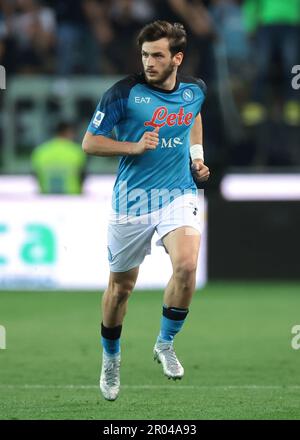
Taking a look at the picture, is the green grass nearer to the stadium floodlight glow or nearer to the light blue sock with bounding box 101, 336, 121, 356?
the light blue sock with bounding box 101, 336, 121, 356

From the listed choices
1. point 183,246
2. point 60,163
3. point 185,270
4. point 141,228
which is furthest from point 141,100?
point 60,163

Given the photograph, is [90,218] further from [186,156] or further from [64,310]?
[186,156]

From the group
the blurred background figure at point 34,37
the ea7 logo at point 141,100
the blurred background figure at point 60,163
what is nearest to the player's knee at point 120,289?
the ea7 logo at point 141,100

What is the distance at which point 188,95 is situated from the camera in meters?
7.88

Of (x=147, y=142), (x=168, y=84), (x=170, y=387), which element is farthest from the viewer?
(x=170, y=387)

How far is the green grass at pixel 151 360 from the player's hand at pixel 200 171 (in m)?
1.38

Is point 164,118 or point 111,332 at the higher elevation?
point 164,118

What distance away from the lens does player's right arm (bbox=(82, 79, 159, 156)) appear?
24.8 ft

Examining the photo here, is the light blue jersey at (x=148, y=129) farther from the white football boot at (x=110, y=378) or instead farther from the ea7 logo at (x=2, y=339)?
the ea7 logo at (x=2, y=339)

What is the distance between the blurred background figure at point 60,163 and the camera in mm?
15664

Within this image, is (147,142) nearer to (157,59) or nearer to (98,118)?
(98,118)

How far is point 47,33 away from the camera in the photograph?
17.0m

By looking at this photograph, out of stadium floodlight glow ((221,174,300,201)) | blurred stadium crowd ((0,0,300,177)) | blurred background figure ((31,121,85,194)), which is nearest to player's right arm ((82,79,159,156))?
stadium floodlight glow ((221,174,300,201))

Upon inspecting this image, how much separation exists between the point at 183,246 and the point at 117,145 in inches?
28.3
